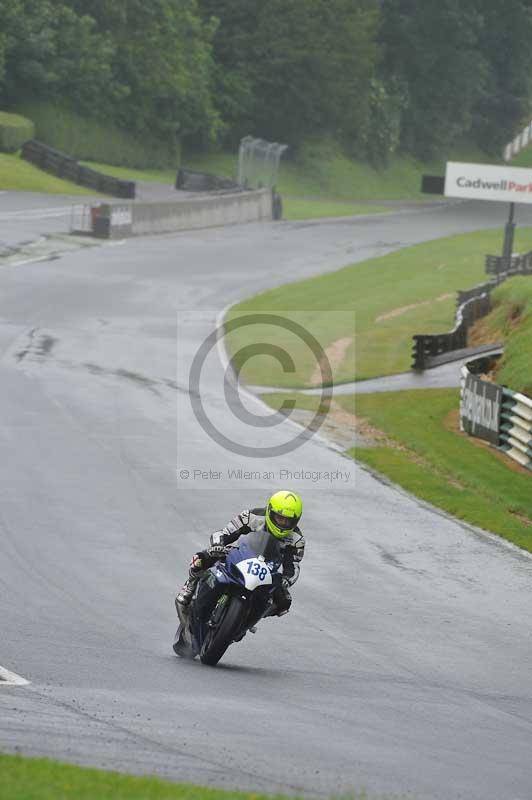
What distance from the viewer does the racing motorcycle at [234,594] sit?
12766 millimetres

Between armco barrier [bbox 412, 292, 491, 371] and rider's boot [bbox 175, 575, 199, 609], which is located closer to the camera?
rider's boot [bbox 175, 575, 199, 609]

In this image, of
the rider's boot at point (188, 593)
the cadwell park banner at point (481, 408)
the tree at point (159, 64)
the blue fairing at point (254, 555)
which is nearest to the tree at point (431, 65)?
the tree at point (159, 64)

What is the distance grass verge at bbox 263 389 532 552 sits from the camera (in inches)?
893

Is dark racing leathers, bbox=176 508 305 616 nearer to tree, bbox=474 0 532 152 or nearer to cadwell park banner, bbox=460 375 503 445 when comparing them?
cadwell park banner, bbox=460 375 503 445

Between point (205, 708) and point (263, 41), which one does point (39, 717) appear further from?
point (263, 41)

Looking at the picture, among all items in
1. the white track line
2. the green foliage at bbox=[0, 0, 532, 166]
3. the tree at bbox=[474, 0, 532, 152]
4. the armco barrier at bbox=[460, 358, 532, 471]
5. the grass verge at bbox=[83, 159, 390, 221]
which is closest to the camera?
the white track line

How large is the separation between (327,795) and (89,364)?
2513 cm

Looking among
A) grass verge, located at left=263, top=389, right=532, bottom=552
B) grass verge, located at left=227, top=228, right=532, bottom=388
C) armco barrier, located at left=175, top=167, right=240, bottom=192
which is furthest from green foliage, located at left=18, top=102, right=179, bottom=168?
grass verge, located at left=263, top=389, right=532, bottom=552

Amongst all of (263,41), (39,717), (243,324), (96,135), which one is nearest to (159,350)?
(243,324)

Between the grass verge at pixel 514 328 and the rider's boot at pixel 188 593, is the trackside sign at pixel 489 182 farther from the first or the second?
the rider's boot at pixel 188 593

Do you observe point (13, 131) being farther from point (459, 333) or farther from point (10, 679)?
point (10, 679)

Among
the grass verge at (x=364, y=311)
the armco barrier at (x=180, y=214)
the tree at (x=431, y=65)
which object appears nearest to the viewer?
the grass verge at (x=364, y=311)

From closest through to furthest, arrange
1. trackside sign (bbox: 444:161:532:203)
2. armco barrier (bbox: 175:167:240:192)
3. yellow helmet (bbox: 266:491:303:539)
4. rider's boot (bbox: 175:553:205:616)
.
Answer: yellow helmet (bbox: 266:491:303:539) < rider's boot (bbox: 175:553:205:616) < trackside sign (bbox: 444:161:532:203) < armco barrier (bbox: 175:167:240:192)

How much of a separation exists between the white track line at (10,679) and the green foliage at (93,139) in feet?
240
